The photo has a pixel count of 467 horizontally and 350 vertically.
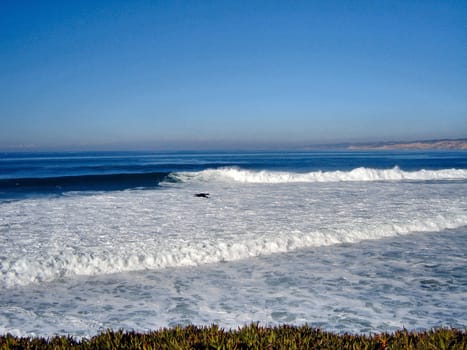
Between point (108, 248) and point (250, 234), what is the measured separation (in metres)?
3.52

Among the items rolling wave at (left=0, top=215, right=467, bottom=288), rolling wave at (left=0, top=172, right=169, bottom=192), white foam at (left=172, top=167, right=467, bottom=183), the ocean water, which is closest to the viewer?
the ocean water

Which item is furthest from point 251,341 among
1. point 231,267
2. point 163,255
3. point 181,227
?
point 181,227

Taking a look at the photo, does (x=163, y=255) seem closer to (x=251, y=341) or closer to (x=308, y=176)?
(x=251, y=341)

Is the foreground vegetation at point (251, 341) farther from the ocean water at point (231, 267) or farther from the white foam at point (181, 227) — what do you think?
the white foam at point (181, 227)

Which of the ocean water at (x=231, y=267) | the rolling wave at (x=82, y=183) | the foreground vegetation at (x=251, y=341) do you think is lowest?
the ocean water at (x=231, y=267)

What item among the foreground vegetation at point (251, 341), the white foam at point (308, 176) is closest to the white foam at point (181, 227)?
the foreground vegetation at point (251, 341)

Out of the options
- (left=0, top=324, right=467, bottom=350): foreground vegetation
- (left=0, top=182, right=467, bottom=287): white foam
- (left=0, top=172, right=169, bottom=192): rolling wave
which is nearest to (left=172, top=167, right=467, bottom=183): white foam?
(left=0, top=172, right=169, bottom=192): rolling wave

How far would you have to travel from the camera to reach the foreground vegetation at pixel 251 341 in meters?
3.20

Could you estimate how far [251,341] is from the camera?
327 cm

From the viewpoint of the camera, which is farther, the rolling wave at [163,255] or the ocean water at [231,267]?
the rolling wave at [163,255]

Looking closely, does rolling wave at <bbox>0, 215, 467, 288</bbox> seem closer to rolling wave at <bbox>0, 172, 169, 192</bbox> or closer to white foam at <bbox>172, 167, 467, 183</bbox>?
rolling wave at <bbox>0, 172, 169, 192</bbox>

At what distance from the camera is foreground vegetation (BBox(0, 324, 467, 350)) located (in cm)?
320

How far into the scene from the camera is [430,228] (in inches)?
452

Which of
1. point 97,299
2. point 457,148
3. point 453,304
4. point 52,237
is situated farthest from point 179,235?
point 457,148
